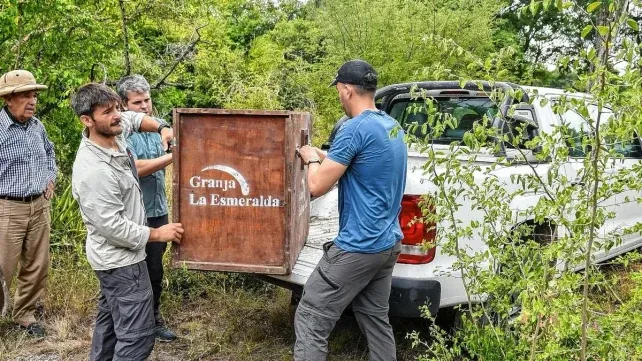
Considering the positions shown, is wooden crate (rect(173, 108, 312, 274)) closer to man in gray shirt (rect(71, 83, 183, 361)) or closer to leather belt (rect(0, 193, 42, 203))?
man in gray shirt (rect(71, 83, 183, 361))

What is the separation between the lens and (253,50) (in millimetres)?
24203

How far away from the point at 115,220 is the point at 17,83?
2.11 meters

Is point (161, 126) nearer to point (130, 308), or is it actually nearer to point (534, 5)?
point (130, 308)

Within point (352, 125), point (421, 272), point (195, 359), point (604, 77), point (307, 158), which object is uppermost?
point (604, 77)

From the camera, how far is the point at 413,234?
3.42m

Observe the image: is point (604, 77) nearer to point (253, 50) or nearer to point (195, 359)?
point (195, 359)

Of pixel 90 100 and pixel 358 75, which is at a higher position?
pixel 358 75

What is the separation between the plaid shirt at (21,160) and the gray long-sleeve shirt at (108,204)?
5.19 ft

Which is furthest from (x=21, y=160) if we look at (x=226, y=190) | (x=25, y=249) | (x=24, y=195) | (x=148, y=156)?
(x=226, y=190)

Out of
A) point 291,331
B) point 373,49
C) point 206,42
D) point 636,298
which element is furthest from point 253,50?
point 636,298

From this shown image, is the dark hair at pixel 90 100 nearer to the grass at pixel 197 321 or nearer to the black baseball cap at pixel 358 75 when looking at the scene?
the black baseball cap at pixel 358 75

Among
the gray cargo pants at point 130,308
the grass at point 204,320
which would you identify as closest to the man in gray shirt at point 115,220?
the gray cargo pants at point 130,308

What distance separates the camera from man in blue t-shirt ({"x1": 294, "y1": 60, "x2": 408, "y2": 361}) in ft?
9.46

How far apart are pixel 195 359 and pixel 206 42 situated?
6.28m
